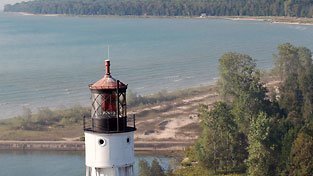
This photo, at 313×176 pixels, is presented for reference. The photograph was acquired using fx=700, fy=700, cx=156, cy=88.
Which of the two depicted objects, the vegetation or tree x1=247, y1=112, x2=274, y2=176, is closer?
tree x1=247, y1=112, x2=274, y2=176

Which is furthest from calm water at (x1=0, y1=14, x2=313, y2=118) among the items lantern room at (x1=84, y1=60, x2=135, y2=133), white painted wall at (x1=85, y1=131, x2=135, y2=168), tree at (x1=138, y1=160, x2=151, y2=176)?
lantern room at (x1=84, y1=60, x2=135, y2=133)

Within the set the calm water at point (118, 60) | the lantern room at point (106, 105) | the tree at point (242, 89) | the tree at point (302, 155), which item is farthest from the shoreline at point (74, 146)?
the lantern room at point (106, 105)

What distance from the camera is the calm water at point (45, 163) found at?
126 ft

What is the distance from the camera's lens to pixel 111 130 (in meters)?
11.3

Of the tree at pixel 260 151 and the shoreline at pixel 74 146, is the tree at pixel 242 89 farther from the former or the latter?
the shoreline at pixel 74 146

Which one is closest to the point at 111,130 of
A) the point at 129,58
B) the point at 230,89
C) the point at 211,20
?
the point at 230,89

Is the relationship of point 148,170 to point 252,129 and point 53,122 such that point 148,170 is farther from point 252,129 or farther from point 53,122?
point 53,122

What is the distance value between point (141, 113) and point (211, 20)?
462 feet

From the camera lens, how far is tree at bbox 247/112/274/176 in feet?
100

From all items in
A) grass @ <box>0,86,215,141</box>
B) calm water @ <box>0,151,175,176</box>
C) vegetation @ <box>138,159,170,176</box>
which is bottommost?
calm water @ <box>0,151,175,176</box>

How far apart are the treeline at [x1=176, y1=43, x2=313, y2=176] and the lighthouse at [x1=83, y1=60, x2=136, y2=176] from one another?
61.6ft

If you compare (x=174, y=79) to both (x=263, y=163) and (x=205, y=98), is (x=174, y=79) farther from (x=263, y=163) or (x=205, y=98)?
(x=263, y=163)

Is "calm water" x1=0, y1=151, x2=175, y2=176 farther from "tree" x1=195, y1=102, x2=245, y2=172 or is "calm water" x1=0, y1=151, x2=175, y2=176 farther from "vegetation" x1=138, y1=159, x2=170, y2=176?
"vegetation" x1=138, y1=159, x2=170, y2=176

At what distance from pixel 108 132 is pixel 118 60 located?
245 ft
